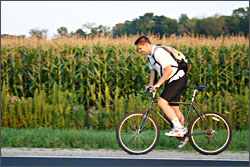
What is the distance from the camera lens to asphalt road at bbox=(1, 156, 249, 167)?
5711 millimetres

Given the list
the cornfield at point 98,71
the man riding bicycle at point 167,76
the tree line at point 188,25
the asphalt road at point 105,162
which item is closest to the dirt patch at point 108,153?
the asphalt road at point 105,162

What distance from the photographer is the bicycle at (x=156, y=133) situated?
6406 mm

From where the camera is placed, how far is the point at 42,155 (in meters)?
6.36

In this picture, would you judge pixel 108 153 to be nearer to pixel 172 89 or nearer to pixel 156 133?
pixel 156 133

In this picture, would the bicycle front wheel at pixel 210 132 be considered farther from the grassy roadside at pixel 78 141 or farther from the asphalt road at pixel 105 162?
the asphalt road at pixel 105 162

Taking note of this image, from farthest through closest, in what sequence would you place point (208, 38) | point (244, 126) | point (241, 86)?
point (208, 38) → point (241, 86) → point (244, 126)

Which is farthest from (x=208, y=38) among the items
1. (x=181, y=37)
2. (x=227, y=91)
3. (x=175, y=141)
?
(x=175, y=141)

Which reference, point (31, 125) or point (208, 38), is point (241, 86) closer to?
point (208, 38)

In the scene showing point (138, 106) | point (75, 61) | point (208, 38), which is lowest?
point (138, 106)

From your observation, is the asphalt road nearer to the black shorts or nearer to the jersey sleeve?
the black shorts

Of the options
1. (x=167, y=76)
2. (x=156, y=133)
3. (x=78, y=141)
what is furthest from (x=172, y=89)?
(x=78, y=141)

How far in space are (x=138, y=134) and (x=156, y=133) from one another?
13.8 inches

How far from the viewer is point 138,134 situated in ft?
21.2

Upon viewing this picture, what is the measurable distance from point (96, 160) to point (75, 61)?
5.49 metres
